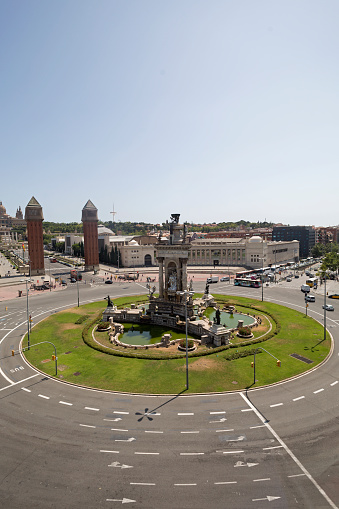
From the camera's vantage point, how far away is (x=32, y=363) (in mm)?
38750

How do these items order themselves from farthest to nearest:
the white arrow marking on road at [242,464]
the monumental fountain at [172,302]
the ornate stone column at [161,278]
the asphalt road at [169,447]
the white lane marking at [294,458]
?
1. the ornate stone column at [161,278]
2. the monumental fountain at [172,302]
3. the white arrow marking on road at [242,464]
4. the asphalt road at [169,447]
5. the white lane marking at [294,458]

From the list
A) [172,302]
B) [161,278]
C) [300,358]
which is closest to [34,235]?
[161,278]

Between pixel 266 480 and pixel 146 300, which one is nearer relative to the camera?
pixel 266 480

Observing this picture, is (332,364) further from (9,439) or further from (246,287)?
(246,287)

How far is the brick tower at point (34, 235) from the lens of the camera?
386ft

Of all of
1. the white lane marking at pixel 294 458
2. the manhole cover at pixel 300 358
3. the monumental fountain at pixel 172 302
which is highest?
the monumental fountain at pixel 172 302

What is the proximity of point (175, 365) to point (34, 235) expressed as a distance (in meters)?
101

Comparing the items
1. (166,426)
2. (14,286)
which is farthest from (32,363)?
(14,286)

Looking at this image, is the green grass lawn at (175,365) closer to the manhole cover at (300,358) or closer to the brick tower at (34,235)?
the manhole cover at (300,358)

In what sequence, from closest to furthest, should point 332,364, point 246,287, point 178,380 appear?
point 178,380 → point 332,364 → point 246,287

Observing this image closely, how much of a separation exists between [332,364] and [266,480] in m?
22.7

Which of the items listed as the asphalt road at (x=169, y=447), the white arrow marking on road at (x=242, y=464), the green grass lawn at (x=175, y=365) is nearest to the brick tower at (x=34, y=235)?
the green grass lawn at (x=175, y=365)

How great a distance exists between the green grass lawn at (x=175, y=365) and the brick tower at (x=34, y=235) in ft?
244

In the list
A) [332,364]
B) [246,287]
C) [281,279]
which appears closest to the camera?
[332,364]
